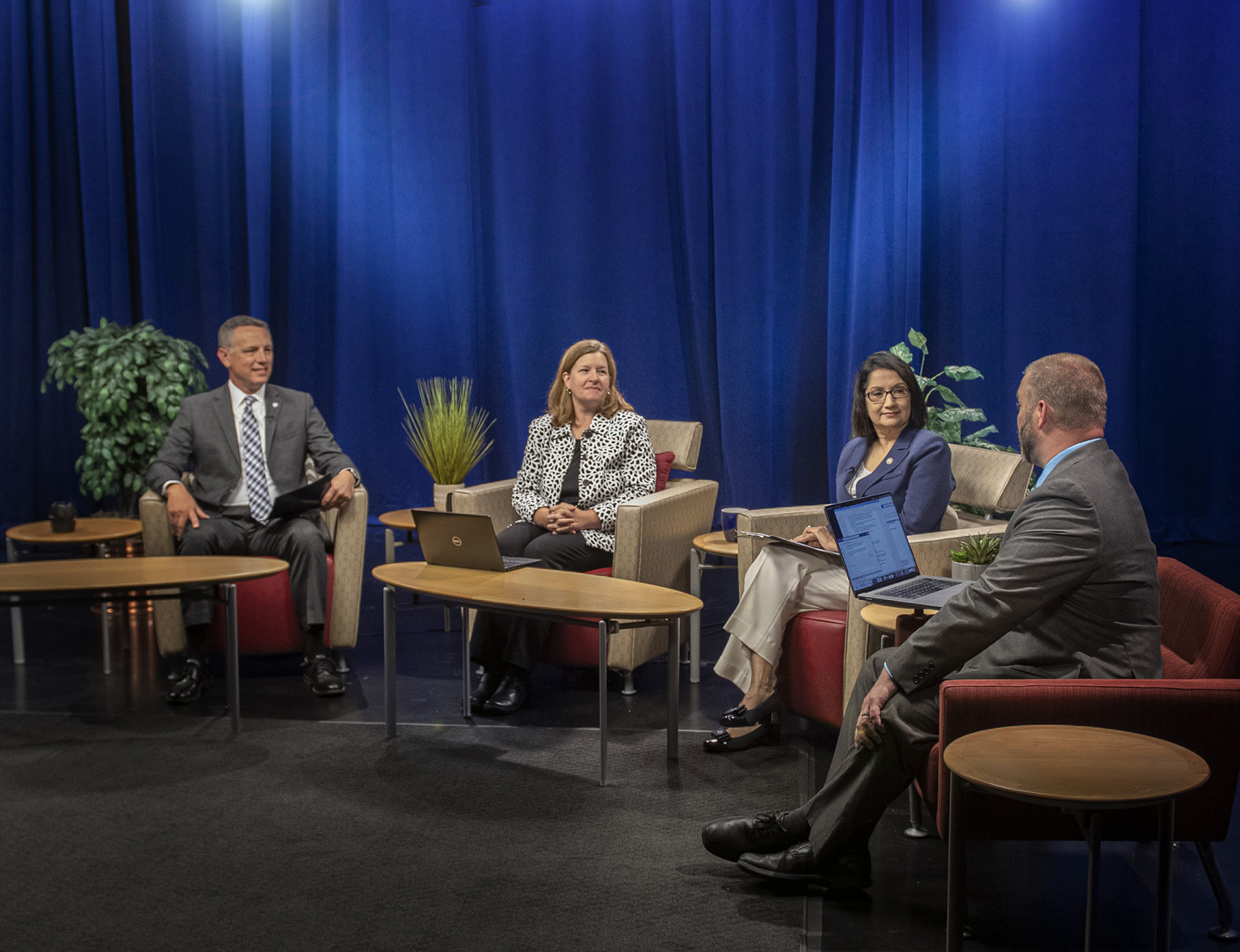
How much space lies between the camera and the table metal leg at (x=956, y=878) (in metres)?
1.88

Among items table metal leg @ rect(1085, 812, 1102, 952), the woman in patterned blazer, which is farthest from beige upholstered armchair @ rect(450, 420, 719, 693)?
table metal leg @ rect(1085, 812, 1102, 952)

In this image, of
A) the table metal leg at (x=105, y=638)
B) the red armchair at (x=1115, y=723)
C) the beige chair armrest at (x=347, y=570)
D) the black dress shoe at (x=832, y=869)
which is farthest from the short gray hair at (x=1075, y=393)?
the table metal leg at (x=105, y=638)

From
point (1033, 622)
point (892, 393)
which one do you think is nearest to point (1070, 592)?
point (1033, 622)

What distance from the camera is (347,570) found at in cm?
406

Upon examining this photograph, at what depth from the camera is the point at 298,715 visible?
3.63m

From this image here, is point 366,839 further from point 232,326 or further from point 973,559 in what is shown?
point 232,326

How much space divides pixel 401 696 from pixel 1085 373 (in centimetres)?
251

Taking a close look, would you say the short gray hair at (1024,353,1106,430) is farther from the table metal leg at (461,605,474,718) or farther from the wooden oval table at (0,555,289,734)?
the wooden oval table at (0,555,289,734)

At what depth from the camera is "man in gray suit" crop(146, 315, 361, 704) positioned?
3.90 m

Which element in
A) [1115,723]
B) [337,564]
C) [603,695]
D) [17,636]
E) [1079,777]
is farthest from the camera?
[17,636]

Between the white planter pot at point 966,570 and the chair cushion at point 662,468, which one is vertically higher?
the chair cushion at point 662,468

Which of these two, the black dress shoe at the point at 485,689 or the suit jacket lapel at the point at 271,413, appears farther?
the suit jacket lapel at the point at 271,413

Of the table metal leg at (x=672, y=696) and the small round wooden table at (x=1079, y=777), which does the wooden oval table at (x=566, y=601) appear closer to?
the table metal leg at (x=672, y=696)

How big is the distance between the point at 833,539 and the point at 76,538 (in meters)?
2.76
